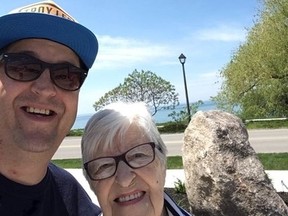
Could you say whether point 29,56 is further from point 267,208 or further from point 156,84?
point 156,84

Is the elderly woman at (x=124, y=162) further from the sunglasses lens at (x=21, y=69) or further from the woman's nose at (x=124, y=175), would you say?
the sunglasses lens at (x=21, y=69)

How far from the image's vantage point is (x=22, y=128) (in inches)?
72.1

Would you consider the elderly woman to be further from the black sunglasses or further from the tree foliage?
the tree foliage

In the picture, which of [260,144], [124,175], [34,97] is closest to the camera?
[34,97]

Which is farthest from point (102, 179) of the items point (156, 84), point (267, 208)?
point (156, 84)

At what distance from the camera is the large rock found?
543cm

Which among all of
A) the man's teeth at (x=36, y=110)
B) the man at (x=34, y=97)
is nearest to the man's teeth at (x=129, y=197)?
the man at (x=34, y=97)

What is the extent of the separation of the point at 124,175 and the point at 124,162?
2.6 inches

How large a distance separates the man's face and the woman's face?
14.2 inches

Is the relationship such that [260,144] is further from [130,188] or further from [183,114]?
[130,188]

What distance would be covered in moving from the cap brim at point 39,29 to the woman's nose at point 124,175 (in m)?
0.64

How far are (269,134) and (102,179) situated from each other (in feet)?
57.2

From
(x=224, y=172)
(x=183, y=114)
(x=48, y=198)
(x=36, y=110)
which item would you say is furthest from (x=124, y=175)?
(x=183, y=114)

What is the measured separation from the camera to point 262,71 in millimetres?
21844
